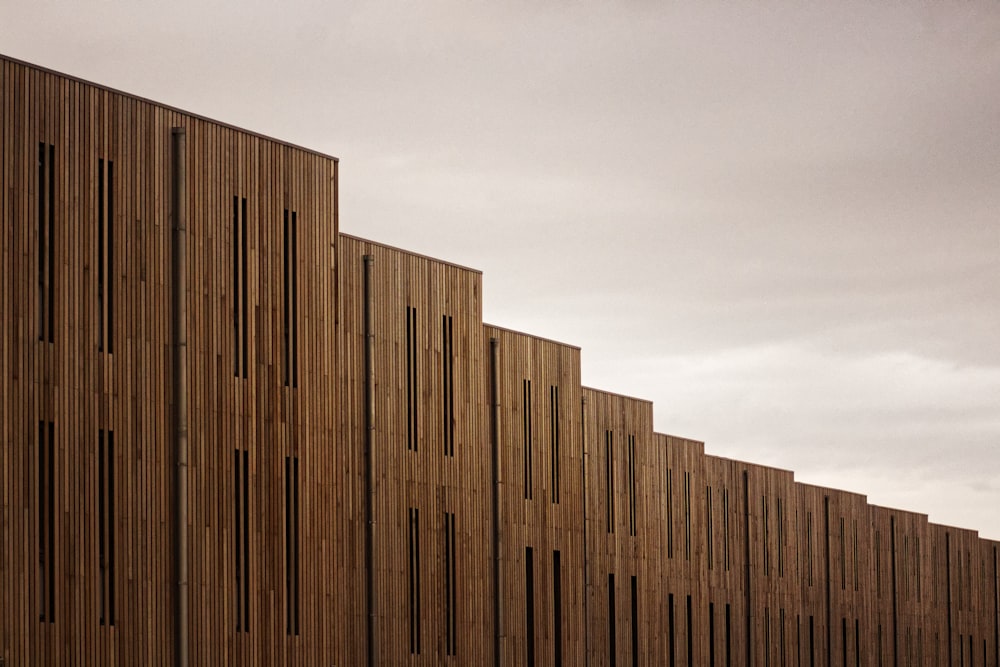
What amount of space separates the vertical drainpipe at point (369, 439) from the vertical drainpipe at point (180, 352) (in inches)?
161

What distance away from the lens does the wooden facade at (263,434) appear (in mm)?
15836

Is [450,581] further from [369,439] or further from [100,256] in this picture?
[100,256]

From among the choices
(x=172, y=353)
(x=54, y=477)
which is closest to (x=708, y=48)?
(x=172, y=353)

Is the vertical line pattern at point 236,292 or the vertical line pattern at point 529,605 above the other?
the vertical line pattern at point 236,292

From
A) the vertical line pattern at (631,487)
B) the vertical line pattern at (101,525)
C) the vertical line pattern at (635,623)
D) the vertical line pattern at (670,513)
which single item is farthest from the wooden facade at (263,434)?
the vertical line pattern at (670,513)

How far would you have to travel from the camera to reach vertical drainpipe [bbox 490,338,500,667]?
2302cm

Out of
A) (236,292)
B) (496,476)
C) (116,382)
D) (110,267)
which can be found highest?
(110,267)

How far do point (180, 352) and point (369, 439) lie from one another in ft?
14.1

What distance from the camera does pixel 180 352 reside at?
671 inches

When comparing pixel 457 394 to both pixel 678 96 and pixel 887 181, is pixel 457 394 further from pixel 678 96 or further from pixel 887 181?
pixel 887 181

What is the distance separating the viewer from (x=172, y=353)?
56.0ft

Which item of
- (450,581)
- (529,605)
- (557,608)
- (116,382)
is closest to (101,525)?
(116,382)

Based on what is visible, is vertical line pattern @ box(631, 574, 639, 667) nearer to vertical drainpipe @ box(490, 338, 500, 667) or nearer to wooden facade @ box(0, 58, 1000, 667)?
wooden facade @ box(0, 58, 1000, 667)

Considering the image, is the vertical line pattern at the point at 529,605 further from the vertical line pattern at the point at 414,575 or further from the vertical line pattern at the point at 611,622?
the vertical line pattern at the point at 611,622
